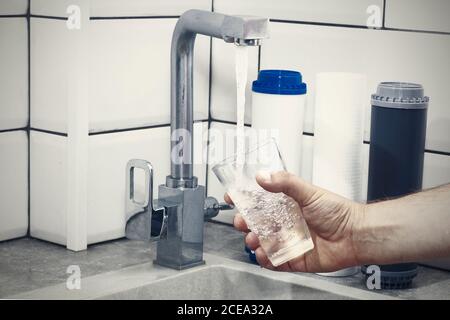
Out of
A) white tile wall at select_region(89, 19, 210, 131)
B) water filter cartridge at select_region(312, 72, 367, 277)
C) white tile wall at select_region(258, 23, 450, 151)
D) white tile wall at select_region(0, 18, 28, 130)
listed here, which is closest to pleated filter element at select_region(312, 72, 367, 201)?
water filter cartridge at select_region(312, 72, 367, 277)

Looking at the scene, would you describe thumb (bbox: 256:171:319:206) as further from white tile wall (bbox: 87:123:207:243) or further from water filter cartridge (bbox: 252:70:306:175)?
white tile wall (bbox: 87:123:207:243)

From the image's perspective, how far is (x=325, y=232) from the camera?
1217 millimetres

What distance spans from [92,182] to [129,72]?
0.62ft

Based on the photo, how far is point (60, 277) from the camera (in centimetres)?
124

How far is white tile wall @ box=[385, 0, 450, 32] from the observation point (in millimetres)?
1304

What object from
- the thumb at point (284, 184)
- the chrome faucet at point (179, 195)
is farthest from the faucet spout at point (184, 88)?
the thumb at point (284, 184)

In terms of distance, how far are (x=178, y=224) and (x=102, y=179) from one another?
0.57 ft

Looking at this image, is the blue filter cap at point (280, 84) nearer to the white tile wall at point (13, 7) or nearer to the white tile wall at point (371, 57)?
the white tile wall at point (371, 57)

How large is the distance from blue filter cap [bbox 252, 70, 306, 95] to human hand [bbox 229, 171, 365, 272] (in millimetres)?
204

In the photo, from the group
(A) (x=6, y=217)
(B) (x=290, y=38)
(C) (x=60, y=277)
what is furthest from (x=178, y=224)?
(B) (x=290, y=38)

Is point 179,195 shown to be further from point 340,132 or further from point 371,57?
point 371,57

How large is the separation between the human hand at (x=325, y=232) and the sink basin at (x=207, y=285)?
46 mm

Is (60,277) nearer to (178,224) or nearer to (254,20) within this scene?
(178,224)

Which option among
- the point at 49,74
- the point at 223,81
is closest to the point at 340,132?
the point at 223,81
